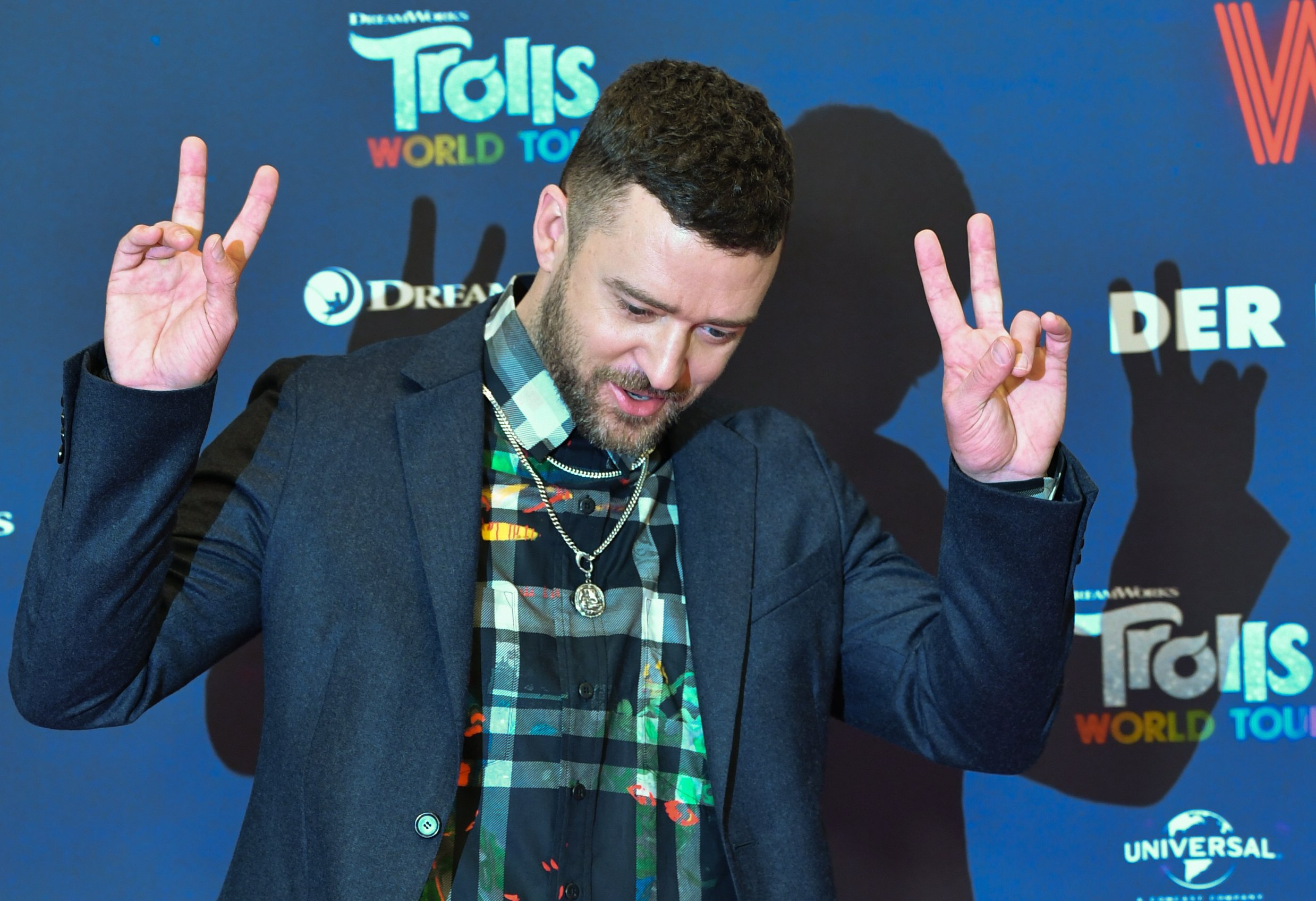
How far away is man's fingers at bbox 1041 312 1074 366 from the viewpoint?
1490mm

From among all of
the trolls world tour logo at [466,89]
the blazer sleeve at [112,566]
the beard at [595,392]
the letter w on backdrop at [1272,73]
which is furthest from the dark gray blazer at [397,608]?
the letter w on backdrop at [1272,73]

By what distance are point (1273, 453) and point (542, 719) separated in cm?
147

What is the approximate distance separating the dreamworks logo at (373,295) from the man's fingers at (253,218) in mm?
689

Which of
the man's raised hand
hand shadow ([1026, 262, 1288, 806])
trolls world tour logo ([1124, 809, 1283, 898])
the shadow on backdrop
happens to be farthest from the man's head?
trolls world tour logo ([1124, 809, 1283, 898])

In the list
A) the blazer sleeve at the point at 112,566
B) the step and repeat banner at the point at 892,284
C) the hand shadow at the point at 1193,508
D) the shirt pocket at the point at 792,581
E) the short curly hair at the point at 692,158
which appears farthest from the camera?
the hand shadow at the point at 1193,508

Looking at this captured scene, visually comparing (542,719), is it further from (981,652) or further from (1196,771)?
(1196,771)

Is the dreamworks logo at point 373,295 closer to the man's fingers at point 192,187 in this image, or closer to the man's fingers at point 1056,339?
the man's fingers at point 192,187

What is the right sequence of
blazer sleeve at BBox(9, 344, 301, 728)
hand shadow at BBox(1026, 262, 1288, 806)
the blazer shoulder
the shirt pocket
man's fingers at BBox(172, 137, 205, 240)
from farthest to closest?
hand shadow at BBox(1026, 262, 1288, 806), the blazer shoulder, the shirt pocket, man's fingers at BBox(172, 137, 205, 240), blazer sleeve at BBox(9, 344, 301, 728)

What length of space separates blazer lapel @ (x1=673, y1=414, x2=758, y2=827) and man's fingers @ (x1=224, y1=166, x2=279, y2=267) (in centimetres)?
65

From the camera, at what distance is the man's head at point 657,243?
1.57 metres

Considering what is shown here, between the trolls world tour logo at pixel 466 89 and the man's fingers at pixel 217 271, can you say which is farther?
the trolls world tour logo at pixel 466 89

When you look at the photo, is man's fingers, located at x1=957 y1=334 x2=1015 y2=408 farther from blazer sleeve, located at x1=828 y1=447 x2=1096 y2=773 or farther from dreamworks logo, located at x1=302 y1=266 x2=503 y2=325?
dreamworks logo, located at x1=302 y1=266 x2=503 y2=325

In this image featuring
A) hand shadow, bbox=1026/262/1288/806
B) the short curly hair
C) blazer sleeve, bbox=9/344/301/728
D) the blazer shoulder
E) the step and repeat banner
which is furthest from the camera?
hand shadow, bbox=1026/262/1288/806

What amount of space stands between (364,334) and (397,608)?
0.79 m
